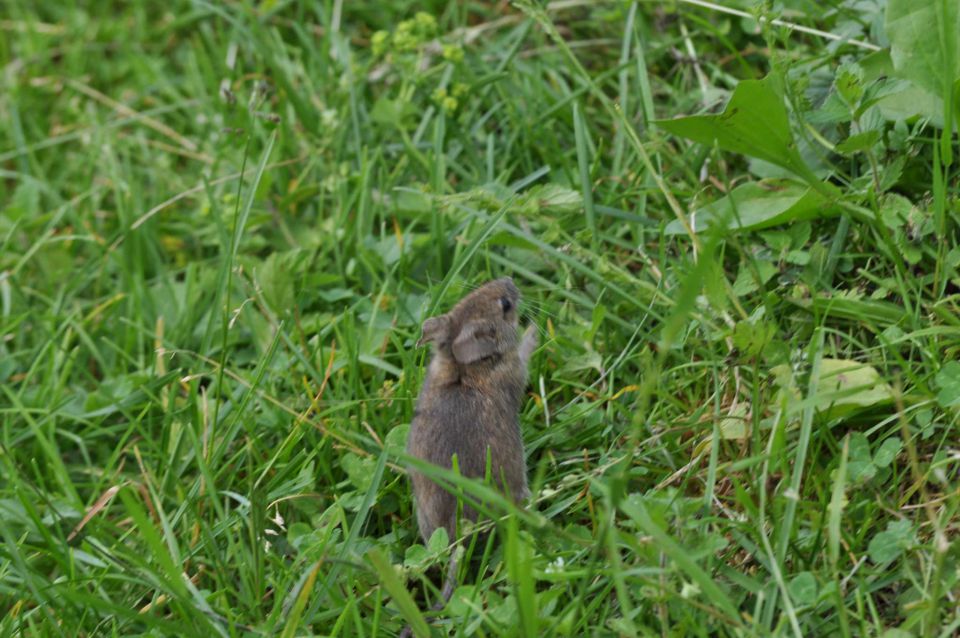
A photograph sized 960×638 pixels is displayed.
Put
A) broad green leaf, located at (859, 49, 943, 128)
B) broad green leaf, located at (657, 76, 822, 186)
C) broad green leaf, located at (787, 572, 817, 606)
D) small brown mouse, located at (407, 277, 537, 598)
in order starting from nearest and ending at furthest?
broad green leaf, located at (787, 572, 817, 606)
small brown mouse, located at (407, 277, 537, 598)
broad green leaf, located at (657, 76, 822, 186)
broad green leaf, located at (859, 49, 943, 128)

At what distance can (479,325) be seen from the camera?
389cm

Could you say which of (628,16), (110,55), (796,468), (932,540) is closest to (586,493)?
(796,468)

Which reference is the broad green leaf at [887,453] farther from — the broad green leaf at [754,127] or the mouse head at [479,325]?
the mouse head at [479,325]

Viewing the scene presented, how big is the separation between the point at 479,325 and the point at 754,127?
45.0 inches

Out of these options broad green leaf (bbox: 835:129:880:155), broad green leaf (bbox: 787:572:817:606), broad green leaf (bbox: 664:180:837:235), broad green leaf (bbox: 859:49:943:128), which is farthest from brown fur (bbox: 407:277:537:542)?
broad green leaf (bbox: 859:49:943:128)

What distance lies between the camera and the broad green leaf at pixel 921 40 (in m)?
3.82

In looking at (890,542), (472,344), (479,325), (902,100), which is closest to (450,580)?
(472,344)

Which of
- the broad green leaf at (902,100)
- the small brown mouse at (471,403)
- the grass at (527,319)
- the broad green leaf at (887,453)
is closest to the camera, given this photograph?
the grass at (527,319)

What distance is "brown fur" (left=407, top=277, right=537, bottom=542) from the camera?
3.51m

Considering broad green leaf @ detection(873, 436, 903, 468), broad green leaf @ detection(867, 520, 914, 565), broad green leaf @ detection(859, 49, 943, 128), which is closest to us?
broad green leaf @ detection(867, 520, 914, 565)

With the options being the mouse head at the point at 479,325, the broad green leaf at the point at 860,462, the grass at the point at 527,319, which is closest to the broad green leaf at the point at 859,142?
the grass at the point at 527,319

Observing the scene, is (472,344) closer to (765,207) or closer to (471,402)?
(471,402)

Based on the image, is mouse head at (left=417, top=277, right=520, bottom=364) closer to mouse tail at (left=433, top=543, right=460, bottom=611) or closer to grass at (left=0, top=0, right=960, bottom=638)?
grass at (left=0, top=0, right=960, bottom=638)

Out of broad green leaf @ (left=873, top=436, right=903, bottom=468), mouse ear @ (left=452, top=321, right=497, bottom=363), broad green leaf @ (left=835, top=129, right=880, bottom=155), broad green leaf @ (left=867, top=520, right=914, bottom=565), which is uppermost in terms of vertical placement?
broad green leaf @ (left=835, top=129, right=880, bottom=155)
